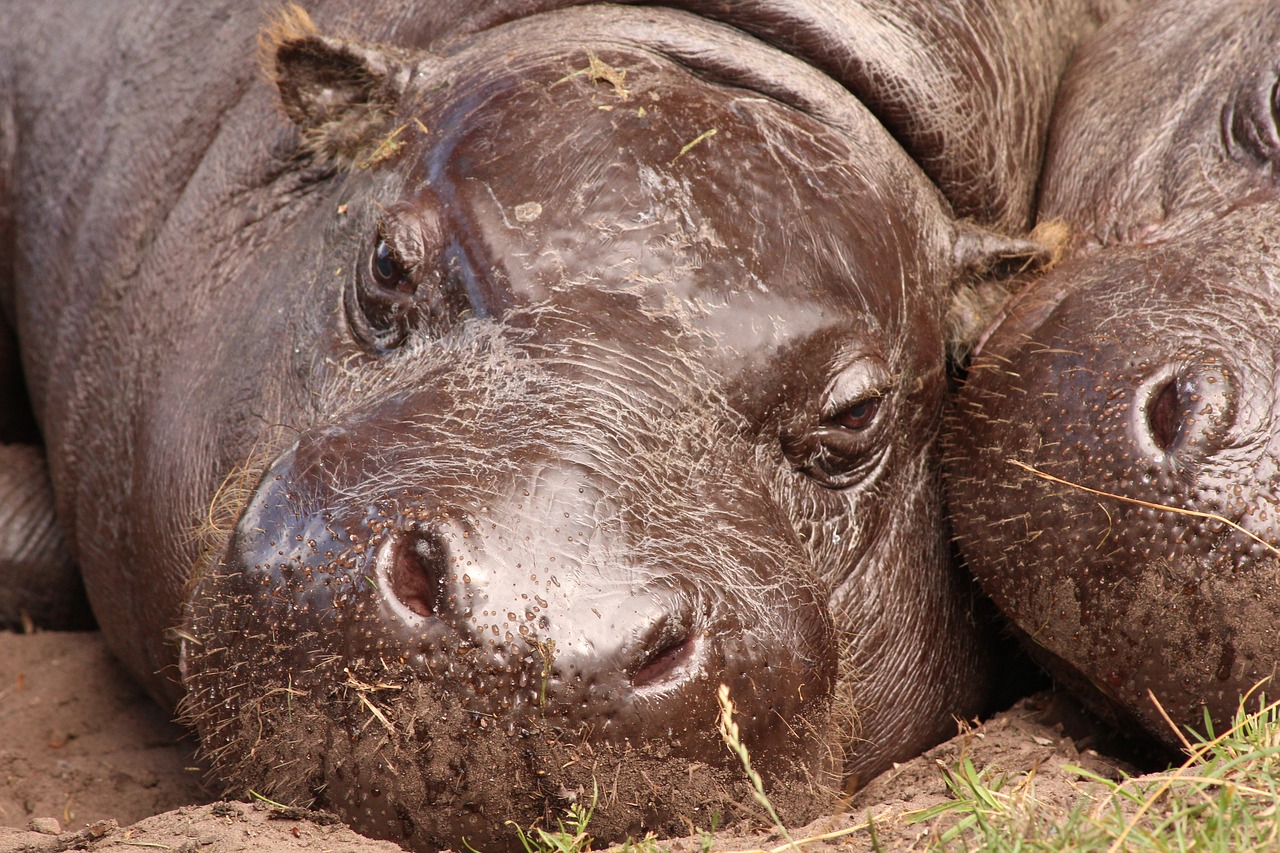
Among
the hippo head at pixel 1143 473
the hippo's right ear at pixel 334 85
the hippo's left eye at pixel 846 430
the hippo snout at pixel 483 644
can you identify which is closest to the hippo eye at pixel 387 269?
the hippo's right ear at pixel 334 85

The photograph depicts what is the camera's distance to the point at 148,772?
421 centimetres

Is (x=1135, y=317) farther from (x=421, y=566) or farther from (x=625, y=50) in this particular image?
(x=421, y=566)

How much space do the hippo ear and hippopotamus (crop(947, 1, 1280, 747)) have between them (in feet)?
0.27

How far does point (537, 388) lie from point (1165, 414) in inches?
66.0

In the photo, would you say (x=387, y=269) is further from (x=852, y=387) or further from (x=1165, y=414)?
(x=1165, y=414)

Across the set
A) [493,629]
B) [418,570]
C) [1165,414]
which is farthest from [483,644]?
[1165,414]

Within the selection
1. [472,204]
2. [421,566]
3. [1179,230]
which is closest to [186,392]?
[472,204]

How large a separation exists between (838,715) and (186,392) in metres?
2.22

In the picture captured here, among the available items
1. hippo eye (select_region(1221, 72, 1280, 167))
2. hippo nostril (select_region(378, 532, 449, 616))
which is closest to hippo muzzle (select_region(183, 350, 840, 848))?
hippo nostril (select_region(378, 532, 449, 616))

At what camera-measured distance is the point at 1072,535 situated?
11.6 ft

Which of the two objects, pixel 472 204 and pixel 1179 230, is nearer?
pixel 472 204

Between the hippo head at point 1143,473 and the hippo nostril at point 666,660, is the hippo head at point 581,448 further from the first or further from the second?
the hippo head at point 1143,473

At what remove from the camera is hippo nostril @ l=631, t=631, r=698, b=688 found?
2725 millimetres

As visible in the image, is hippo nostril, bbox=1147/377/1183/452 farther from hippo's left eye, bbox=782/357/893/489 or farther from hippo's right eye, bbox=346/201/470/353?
hippo's right eye, bbox=346/201/470/353
